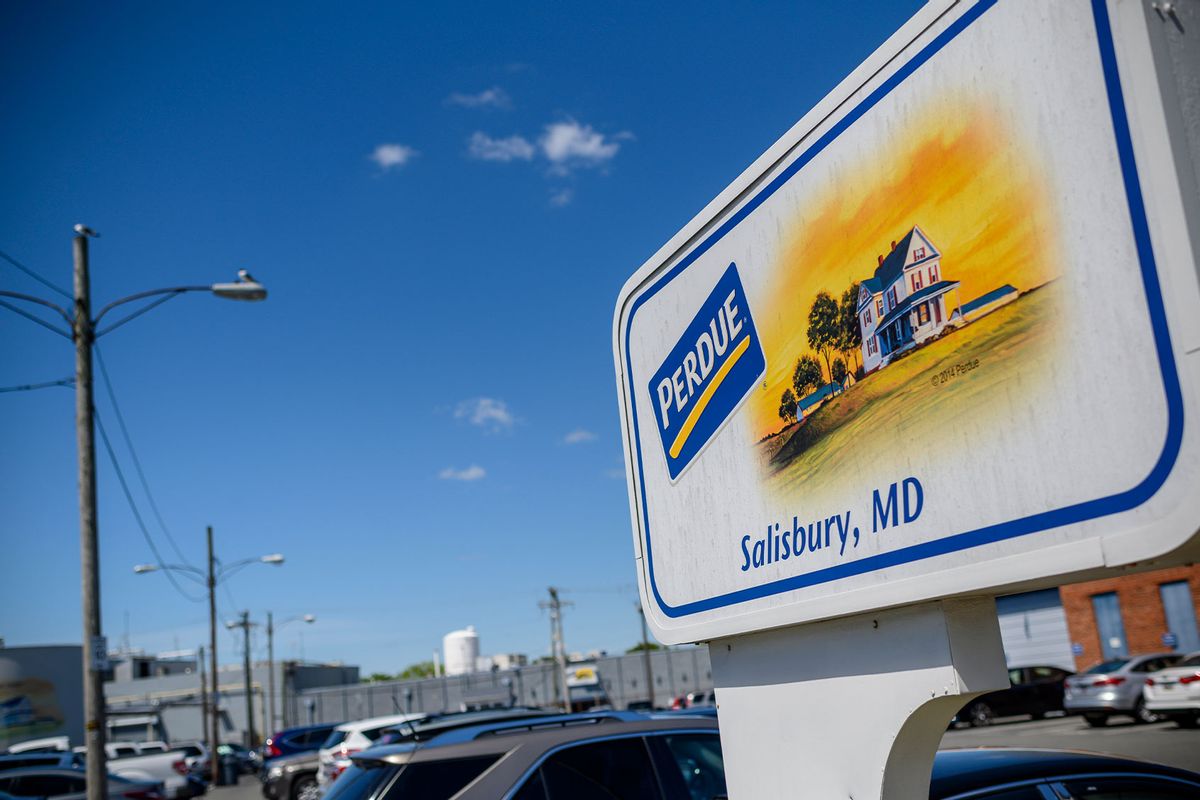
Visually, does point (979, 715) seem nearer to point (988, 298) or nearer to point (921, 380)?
point (921, 380)

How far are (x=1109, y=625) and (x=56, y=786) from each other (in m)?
28.5

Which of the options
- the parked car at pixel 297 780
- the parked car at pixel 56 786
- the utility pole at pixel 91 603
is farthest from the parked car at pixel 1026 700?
the utility pole at pixel 91 603

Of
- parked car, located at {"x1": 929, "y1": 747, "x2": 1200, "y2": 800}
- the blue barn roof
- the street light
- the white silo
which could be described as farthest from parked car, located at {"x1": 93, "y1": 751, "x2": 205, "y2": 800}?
the white silo

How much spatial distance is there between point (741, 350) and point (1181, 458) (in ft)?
3.71

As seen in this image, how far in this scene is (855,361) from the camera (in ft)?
6.84

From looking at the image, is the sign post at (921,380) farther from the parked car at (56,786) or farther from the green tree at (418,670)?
the green tree at (418,670)

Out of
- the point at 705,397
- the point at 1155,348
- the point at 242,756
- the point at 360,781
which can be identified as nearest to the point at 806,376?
the point at 705,397

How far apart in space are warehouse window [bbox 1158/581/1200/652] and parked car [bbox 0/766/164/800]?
26.9m

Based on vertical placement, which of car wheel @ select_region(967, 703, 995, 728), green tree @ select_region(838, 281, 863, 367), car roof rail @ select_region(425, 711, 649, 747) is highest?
green tree @ select_region(838, 281, 863, 367)

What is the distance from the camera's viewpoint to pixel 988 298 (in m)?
1.76

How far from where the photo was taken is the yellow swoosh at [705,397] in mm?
2471

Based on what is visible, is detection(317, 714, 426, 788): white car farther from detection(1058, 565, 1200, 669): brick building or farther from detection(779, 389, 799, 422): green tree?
detection(1058, 565, 1200, 669): brick building

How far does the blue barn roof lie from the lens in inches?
68.2

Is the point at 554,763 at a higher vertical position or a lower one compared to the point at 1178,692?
higher
